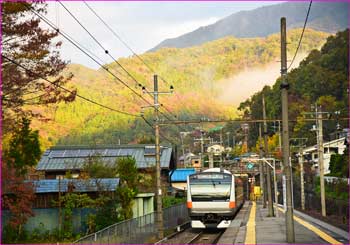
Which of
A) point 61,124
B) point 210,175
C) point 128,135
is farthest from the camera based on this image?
point 128,135

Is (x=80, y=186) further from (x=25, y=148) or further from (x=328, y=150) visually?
(x=328, y=150)

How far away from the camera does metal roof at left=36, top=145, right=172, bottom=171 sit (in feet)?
162

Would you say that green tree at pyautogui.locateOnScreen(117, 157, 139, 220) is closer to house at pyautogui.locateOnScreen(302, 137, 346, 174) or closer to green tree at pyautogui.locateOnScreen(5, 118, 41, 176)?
green tree at pyautogui.locateOnScreen(5, 118, 41, 176)

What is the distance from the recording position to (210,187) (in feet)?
96.5

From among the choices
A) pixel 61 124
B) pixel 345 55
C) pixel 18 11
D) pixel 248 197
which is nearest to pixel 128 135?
pixel 61 124

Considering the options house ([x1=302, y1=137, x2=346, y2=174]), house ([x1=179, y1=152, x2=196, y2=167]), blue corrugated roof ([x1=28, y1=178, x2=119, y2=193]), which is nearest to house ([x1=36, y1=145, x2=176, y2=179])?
blue corrugated roof ([x1=28, y1=178, x2=119, y2=193])

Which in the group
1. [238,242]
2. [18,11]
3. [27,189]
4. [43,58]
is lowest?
[238,242]

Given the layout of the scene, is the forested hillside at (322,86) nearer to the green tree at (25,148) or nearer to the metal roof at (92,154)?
the metal roof at (92,154)

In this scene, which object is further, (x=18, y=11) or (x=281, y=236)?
(x=281, y=236)

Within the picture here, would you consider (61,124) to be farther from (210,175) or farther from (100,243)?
(100,243)

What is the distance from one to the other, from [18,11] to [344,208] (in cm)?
2638

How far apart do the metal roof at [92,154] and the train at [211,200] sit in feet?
58.7

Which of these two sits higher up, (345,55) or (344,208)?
(345,55)

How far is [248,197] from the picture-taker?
316ft
